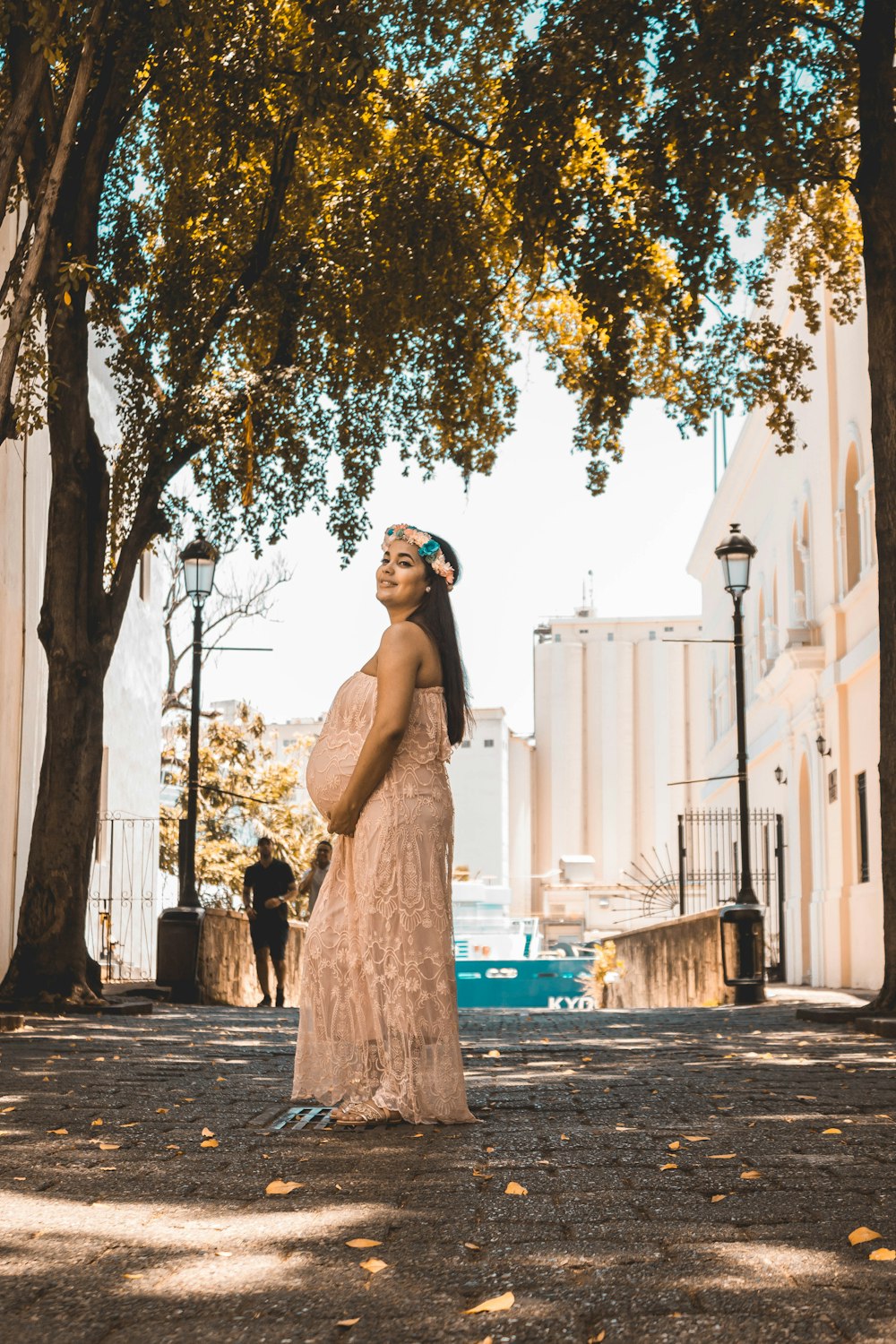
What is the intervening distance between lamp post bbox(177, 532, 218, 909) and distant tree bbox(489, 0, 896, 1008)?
16.4 ft

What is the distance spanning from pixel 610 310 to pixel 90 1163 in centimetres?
983

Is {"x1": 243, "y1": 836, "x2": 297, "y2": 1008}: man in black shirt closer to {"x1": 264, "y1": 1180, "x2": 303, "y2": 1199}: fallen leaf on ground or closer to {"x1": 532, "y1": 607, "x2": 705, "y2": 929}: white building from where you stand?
{"x1": 264, "y1": 1180, "x2": 303, "y2": 1199}: fallen leaf on ground

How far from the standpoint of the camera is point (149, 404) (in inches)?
582

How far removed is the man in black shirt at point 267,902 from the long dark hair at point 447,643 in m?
10.6

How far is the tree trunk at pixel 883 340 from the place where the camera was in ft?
35.9

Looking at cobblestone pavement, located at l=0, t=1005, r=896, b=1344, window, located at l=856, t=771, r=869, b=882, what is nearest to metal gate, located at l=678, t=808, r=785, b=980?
window, located at l=856, t=771, r=869, b=882

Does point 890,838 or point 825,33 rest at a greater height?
point 825,33

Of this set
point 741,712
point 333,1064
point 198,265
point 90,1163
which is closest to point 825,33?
point 198,265

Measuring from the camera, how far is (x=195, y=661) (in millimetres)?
18156

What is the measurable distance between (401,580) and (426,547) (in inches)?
7.4

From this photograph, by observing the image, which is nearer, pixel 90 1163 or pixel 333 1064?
pixel 90 1163

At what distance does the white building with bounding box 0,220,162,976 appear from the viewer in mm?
16031


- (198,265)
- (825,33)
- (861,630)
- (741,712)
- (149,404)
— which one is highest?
(825,33)

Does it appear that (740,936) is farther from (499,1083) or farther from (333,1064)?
(333,1064)
